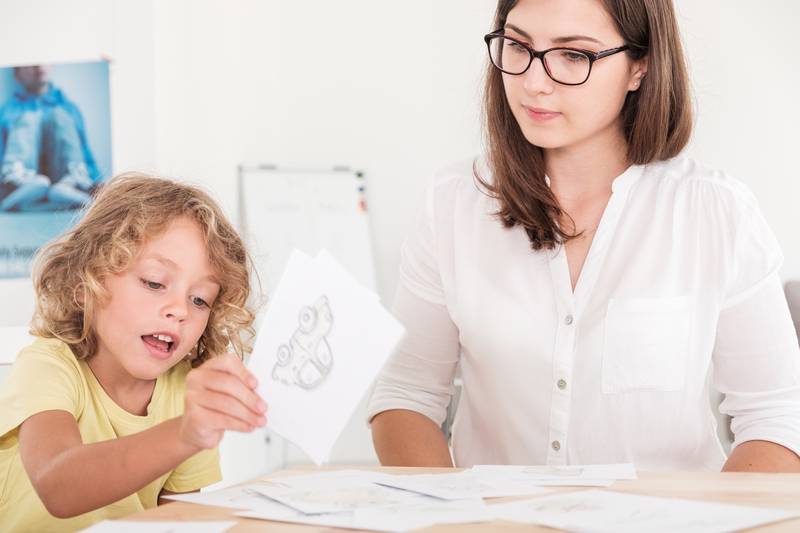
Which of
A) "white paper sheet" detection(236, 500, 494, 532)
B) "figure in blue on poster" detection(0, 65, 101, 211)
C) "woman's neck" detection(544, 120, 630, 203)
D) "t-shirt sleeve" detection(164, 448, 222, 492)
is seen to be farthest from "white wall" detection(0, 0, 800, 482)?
"white paper sheet" detection(236, 500, 494, 532)

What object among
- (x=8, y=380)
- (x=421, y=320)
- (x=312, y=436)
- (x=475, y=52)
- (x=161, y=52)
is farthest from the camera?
(x=475, y=52)

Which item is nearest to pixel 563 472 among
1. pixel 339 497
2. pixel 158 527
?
pixel 339 497

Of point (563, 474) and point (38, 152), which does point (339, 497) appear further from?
point (38, 152)

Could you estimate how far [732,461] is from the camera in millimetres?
1546

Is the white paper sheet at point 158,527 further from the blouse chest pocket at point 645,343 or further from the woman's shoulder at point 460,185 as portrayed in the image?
the woman's shoulder at point 460,185

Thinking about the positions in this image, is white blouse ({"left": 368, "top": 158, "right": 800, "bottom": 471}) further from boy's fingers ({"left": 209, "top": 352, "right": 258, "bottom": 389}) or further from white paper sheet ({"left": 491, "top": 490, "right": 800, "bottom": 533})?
boy's fingers ({"left": 209, "top": 352, "right": 258, "bottom": 389})

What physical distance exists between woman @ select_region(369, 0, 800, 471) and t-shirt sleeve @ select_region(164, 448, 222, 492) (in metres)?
0.31

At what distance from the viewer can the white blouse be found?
5.30 ft

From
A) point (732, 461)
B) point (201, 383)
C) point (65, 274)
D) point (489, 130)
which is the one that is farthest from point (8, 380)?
point (732, 461)

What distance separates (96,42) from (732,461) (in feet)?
10.0

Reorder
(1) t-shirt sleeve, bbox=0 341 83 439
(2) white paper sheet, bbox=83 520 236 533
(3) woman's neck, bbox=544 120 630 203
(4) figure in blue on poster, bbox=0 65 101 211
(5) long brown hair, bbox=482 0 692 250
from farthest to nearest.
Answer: (4) figure in blue on poster, bbox=0 65 101 211
(3) woman's neck, bbox=544 120 630 203
(5) long brown hair, bbox=482 0 692 250
(1) t-shirt sleeve, bbox=0 341 83 439
(2) white paper sheet, bbox=83 520 236 533

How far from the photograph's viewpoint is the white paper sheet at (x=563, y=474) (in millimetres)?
1163

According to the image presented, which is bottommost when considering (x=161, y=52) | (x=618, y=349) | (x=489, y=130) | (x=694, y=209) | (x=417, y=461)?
(x=417, y=461)

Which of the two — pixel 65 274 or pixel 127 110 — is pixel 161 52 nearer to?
pixel 127 110
